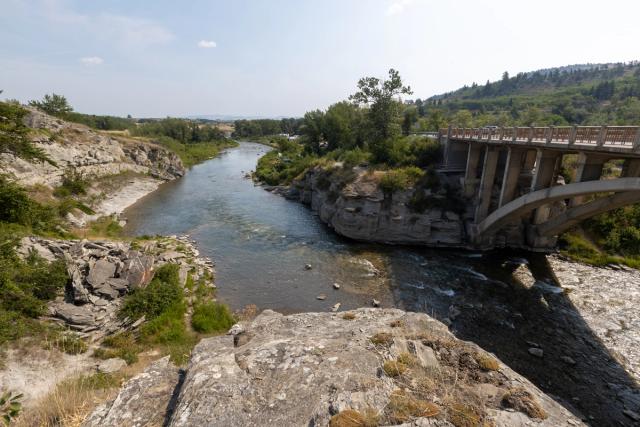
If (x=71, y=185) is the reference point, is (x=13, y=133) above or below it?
above

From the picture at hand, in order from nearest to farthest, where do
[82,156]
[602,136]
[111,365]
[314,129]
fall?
[111,365] → [602,136] → [82,156] → [314,129]

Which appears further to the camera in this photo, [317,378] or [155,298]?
[155,298]

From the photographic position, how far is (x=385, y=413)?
A: 204 inches

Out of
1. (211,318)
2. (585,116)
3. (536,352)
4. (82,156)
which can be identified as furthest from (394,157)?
(585,116)

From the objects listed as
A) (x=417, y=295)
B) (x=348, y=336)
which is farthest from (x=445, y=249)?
(x=348, y=336)

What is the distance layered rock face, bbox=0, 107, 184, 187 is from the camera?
28000 millimetres

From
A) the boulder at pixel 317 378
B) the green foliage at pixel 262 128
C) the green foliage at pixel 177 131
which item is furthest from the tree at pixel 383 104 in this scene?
the green foliage at pixel 262 128

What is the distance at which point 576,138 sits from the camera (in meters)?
13.9

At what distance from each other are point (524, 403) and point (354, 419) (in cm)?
318

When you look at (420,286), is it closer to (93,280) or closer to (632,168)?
(632,168)

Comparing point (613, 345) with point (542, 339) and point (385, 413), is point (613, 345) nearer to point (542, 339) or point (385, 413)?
point (542, 339)

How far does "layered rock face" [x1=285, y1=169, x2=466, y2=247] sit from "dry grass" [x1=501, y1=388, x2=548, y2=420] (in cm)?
1855

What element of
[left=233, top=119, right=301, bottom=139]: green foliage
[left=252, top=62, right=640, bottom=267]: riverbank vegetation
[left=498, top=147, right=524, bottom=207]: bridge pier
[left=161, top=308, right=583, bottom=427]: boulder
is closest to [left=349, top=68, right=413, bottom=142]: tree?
[left=252, top=62, right=640, bottom=267]: riverbank vegetation

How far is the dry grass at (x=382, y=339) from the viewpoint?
24.1 ft
